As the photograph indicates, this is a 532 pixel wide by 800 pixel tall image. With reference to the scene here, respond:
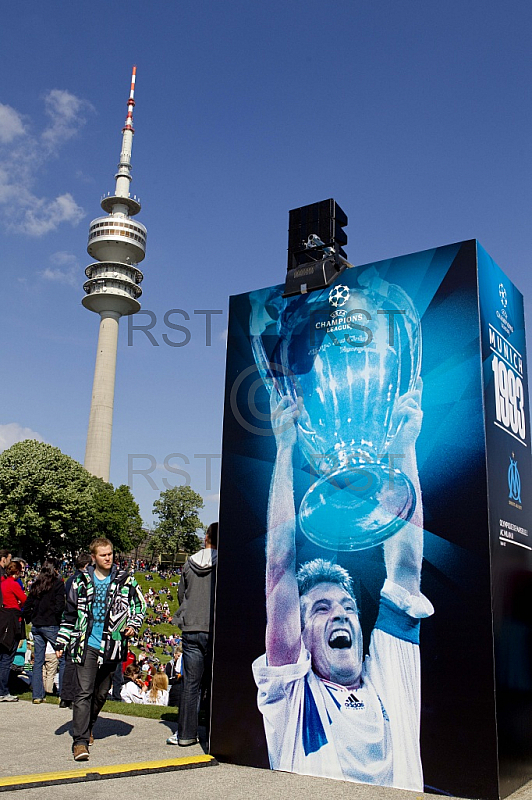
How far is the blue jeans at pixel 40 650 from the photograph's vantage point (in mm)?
9945

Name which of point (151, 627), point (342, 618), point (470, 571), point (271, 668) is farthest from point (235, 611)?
point (151, 627)

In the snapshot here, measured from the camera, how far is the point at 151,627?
1339 inches

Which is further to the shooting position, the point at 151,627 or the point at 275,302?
the point at 151,627

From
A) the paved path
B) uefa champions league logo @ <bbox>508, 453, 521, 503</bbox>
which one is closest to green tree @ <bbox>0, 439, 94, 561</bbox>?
the paved path

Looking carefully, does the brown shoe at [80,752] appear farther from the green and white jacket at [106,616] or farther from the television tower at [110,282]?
the television tower at [110,282]

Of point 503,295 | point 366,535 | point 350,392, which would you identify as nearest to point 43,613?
point 366,535

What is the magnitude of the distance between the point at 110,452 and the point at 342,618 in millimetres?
82095

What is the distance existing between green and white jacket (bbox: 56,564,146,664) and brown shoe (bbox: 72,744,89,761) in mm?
837

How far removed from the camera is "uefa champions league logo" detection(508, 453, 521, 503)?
20.4 feet

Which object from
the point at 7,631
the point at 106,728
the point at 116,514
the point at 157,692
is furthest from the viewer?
the point at 116,514

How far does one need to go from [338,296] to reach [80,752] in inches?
192

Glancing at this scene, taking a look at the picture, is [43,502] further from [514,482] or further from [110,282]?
[514,482]

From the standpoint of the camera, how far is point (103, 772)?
5715mm

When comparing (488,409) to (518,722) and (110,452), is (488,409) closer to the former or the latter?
(518,722)
